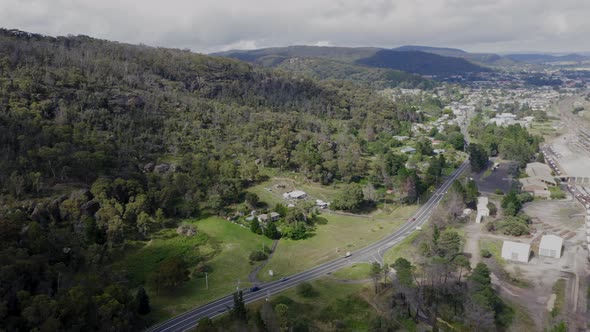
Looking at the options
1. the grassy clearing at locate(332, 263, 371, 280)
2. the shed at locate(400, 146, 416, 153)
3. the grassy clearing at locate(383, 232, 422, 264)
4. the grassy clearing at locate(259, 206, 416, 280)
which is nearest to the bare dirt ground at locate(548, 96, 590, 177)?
the shed at locate(400, 146, 416, 153)

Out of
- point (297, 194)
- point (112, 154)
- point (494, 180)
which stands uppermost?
point (112, 154)

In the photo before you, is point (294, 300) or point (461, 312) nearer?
point (461, 312)

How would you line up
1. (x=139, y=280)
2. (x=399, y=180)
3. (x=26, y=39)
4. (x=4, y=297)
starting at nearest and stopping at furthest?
1. (x=4, y=297)
2. (x=139, y=280)
3. (x=399, y=180)
4. (x=26, y=39)

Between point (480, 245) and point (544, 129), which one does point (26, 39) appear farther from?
point (544, 129)

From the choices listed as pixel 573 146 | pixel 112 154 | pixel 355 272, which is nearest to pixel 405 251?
pixel 355 272

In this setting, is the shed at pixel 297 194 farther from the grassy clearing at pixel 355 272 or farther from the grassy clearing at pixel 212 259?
the grassy clearing at pixel 355 272

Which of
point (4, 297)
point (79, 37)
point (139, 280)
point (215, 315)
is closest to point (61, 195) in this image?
point (139, 280)

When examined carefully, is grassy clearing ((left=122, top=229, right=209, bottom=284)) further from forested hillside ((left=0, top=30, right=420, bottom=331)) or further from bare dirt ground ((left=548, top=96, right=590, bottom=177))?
bare dirt ground ((left=548, top=96, right=590, bottom=177))

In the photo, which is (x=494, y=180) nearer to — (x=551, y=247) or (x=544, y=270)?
(x=551, y=247)
